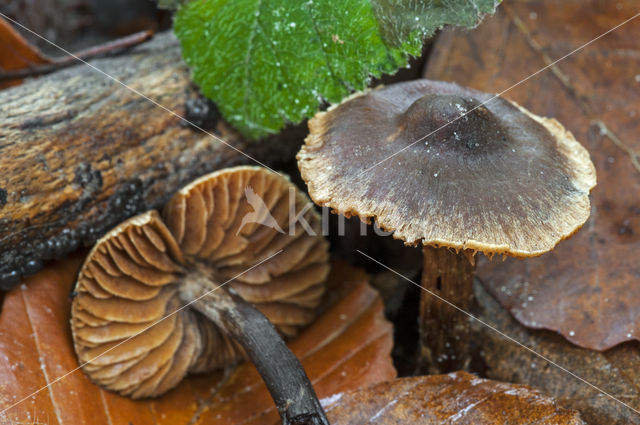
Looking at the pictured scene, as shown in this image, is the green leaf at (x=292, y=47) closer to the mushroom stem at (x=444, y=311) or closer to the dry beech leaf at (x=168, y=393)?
the mushroom stem at (x=444, y=311)

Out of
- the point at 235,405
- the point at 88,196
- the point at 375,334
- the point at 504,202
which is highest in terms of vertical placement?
the point at 504,202

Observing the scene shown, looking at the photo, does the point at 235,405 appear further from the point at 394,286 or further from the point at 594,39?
the point at 594,39

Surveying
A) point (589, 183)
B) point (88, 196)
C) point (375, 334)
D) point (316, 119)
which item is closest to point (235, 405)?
point (375, 334)

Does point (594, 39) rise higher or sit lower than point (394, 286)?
higher

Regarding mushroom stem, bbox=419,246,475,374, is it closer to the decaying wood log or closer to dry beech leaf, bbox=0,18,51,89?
the decaying wood log

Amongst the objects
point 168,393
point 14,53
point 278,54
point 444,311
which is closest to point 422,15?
point 278,54

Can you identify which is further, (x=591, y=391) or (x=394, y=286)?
(x=394, y=286)

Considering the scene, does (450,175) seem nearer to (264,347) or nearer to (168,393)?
(264,347)
